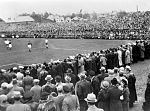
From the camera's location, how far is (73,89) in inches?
339

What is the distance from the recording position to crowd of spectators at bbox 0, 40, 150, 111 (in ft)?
22.0

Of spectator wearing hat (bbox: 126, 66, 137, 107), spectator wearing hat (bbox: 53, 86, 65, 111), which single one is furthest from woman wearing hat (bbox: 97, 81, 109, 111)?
spectator wearing hat (bbox: 126, 66, 137, 107)

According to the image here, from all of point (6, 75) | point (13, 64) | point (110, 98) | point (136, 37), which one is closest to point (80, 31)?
point (136, 37)

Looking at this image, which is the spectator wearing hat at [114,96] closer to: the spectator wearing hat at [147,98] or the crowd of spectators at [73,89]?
the crowd of spectators at [73,89]

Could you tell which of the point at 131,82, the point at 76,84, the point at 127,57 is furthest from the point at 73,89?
the point at 127,57

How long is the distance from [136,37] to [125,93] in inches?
1322

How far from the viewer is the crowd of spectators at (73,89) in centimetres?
670

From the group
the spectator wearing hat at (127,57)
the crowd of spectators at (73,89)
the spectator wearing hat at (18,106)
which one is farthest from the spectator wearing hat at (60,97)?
the spectator wearing hat at (127,57)

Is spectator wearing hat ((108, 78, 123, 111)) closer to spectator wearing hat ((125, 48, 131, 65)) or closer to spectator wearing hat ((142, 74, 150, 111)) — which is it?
spectator wearing hat ((142, 74, 150, 111))

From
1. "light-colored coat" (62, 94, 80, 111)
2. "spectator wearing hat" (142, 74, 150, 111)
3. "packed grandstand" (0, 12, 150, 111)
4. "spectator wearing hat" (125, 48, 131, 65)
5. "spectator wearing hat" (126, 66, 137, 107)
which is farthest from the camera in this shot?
"spectator wearing hat" (125, 48, 131, 65)

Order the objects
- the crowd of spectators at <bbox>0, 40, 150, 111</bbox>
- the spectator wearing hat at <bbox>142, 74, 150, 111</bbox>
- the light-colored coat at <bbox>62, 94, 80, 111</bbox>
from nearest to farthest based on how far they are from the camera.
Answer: the crowd of spectators at <bbox>0, 40, 150, 111</bbox> → the light-colored coat at <bbox>62, 94, 80, 111</bbox> → the spectator wearing hat at <bbox>142, 74, 150, 111</bbox>

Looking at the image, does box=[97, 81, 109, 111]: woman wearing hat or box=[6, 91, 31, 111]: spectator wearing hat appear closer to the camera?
box=[6, 91, 31, 111]: spectator wearing hat

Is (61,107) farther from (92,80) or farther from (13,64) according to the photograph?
(13,64)

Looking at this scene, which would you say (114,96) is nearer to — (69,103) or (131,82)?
(69,103)
